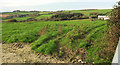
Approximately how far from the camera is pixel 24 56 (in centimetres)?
1207

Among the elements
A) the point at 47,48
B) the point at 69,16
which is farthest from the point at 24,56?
the point at 69,16

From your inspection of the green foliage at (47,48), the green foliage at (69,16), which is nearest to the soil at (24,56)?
the green foliage at (47,48)

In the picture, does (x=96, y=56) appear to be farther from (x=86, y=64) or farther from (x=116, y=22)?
(x=116, y=22)

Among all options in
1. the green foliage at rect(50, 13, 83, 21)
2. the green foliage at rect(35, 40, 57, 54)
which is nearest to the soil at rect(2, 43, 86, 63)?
the green foliage at rect(35, 40, 57, 54)

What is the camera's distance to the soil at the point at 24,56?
36.1 ft

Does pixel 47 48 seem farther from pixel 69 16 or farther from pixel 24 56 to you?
pixel 69 16

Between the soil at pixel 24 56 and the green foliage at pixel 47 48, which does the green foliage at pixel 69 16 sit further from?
the soil at pixel 24 56

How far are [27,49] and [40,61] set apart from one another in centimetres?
349

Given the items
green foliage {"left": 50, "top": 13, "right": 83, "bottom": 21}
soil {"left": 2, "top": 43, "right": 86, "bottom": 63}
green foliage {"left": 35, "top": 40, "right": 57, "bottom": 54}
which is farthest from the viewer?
green foliage {"left": 50, "top": 13, "right": 83, "bottom": 21}

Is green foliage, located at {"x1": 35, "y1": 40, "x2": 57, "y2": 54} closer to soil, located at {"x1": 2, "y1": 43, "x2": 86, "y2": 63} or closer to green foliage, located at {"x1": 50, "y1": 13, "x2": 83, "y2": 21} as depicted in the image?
soil, located at {"x1": 2, "y1": 43, "x2": 86, "y2": 63}

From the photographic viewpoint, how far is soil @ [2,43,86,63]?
36.1 feet

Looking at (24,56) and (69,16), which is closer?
(24,56)

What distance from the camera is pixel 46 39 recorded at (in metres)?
15.2

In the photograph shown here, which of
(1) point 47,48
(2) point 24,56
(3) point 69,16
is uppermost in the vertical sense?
(3) point 69,16
